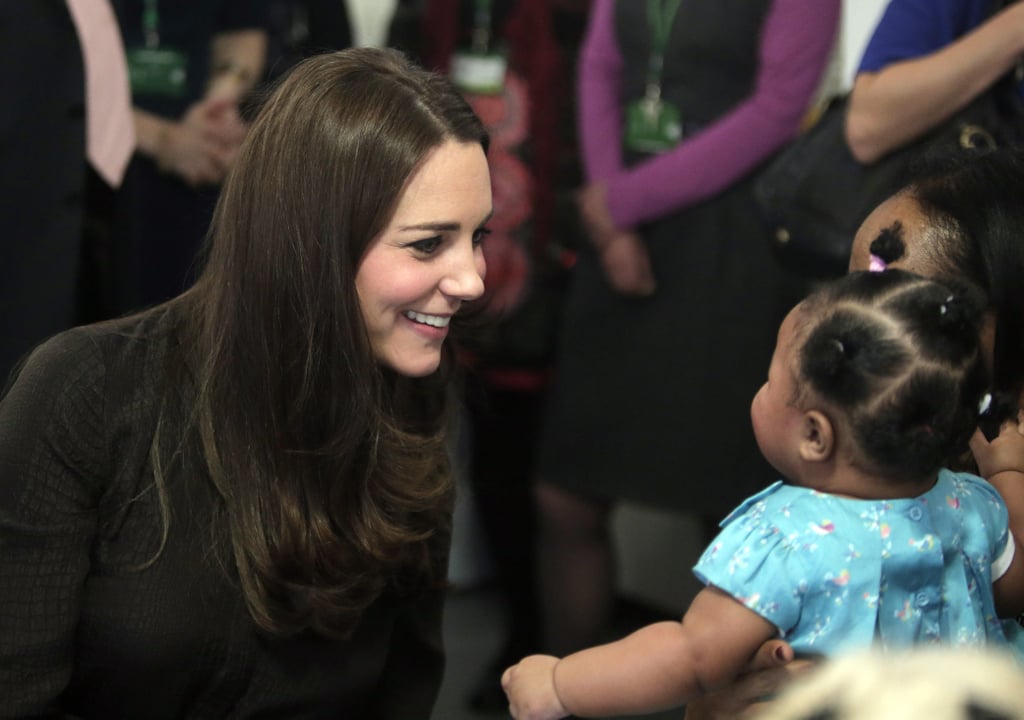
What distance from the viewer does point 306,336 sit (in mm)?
1487

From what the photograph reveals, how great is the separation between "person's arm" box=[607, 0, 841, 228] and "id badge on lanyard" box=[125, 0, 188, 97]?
1.14m

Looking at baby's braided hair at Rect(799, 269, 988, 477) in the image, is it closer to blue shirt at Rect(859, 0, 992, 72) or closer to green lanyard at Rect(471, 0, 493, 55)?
blue shirt at Rect(859, 0, 992, 72)

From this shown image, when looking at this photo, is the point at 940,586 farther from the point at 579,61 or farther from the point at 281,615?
the point at 579,61

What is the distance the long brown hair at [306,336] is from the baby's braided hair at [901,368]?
566mm

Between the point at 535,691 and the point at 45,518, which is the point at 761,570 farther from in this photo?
the point at 45,518

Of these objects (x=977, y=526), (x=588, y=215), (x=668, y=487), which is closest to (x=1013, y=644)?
(x=977, y=526)

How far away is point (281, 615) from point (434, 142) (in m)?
0.59

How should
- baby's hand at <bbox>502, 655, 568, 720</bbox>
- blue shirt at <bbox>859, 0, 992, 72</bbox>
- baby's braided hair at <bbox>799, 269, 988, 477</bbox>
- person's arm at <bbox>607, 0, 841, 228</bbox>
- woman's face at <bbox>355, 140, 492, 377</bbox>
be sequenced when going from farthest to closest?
1. person's arm at <bbox>607, 0, 841, 228</bbox>
2. blue shirt at <bbox>859, 0, 992, 72</bbox>
3. woman's face at <bbox>355, 140, 492, 377</bbox>
4. baby's hand at <bbox>502, 655, 568, 720</bbox>
5. baby's braided hair at <bbox>799, 269, 988, 477</bbox>

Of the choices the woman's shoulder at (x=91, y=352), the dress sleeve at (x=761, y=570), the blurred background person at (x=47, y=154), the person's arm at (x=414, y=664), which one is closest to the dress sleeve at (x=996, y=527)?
the dress sleeve at (x=761, y=570)

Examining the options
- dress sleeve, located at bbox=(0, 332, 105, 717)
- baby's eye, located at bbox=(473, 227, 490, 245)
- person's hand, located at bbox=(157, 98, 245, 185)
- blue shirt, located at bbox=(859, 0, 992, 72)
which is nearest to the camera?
dress sleeve, located at bbox=(0, 332, 105, 717)

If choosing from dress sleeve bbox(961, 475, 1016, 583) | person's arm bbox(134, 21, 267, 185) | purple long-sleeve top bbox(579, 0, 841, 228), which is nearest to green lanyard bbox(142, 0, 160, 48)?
person's arm bbox(134, 21, 267, 185)

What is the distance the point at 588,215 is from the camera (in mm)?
2795

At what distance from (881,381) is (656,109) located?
163cm

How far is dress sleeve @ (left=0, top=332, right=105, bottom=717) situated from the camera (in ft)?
4.60
